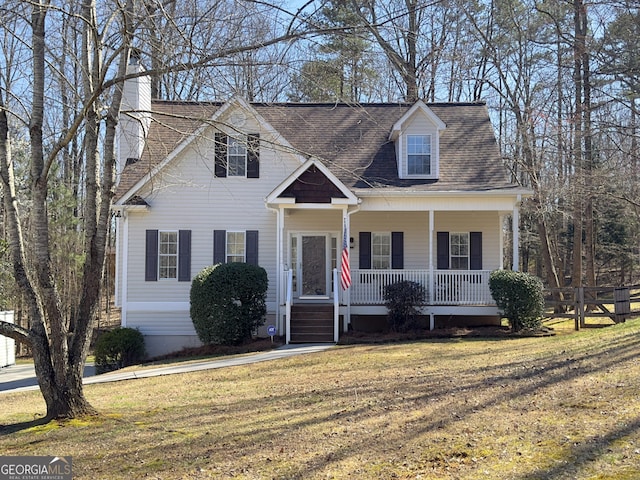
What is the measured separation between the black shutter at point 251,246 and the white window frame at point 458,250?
230 inches

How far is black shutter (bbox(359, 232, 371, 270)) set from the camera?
18.5m

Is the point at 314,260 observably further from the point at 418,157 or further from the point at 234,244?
the point at 418,157

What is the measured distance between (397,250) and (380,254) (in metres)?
0.53

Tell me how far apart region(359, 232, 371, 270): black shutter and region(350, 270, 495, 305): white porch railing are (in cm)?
119

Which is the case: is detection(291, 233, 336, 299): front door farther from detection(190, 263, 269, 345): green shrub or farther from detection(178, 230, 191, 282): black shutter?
detection(178, 230, 191, 282): black shutter

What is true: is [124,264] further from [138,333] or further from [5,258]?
[5,258]

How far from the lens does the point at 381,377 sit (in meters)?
10.1

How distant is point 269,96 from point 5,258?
47.2 ft

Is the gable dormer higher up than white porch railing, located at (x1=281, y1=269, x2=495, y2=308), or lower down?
higher up

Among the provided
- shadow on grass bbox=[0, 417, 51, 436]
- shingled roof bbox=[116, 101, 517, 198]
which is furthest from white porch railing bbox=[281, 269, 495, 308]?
shadow on grass bbox=[0, 417, 51, 436]

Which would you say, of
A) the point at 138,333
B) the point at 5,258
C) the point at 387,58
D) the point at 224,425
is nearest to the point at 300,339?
the point at 138,333

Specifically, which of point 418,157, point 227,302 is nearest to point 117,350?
point 227,302

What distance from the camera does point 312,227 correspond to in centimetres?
1862

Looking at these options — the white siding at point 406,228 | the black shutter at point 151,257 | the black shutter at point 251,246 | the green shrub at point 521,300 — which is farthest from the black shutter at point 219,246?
the green shrub at point 521,300
